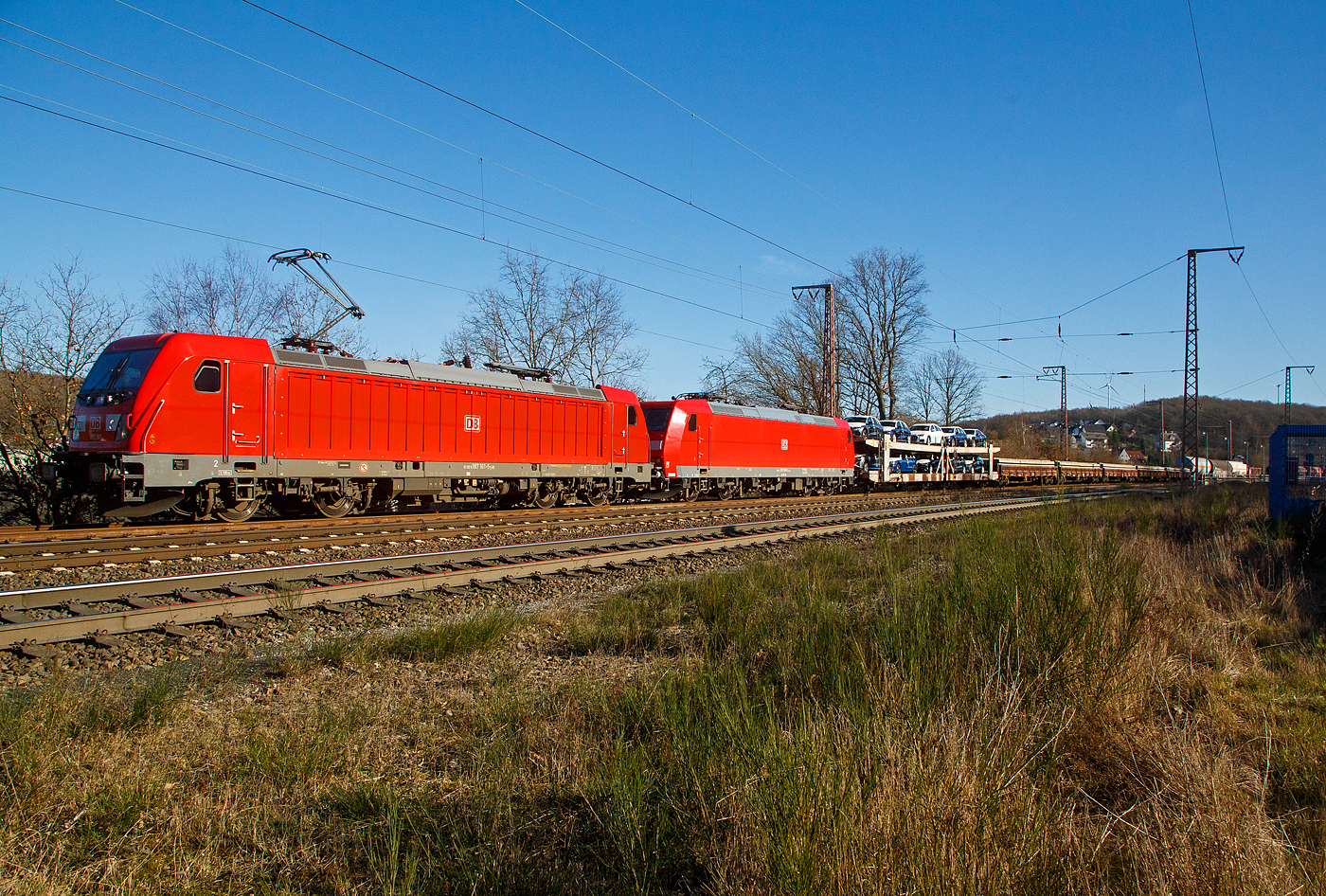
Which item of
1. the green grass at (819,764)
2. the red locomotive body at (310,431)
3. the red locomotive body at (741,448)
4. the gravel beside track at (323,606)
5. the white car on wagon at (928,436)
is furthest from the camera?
the white car on wagon at (928,436)

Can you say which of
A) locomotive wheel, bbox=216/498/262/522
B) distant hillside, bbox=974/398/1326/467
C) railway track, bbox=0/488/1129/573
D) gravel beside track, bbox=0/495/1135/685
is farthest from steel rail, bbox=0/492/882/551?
distant hillside, bbox=974/398/1326/467

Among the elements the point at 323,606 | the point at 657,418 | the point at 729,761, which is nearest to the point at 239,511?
the point at 323,606

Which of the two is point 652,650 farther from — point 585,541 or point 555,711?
point 585,541

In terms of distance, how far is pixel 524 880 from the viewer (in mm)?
2697

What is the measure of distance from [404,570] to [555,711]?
17.2 ft

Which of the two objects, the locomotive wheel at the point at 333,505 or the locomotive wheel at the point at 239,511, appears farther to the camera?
the locomotive wheel at the point at 333,505

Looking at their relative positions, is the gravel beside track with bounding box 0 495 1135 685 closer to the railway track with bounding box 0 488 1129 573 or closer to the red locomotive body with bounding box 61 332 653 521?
the railway track with bounding box 0 488 1129 573

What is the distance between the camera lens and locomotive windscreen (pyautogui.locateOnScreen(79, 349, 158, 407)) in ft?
44.4

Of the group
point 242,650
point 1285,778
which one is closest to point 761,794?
A: point 1285,778

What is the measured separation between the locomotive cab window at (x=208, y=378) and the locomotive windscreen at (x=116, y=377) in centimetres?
78

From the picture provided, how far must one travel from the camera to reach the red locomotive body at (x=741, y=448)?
24906 millimetres

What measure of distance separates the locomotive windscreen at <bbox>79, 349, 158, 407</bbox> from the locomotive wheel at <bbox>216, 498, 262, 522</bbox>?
2.86 meters

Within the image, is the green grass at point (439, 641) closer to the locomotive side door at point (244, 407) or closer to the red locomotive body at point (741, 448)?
the locomotive side door at point (244, 407)

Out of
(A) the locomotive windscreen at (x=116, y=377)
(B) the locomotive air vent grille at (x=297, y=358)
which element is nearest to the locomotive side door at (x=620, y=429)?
(B) the locomotive air vent grille at (x=297, y=358)
